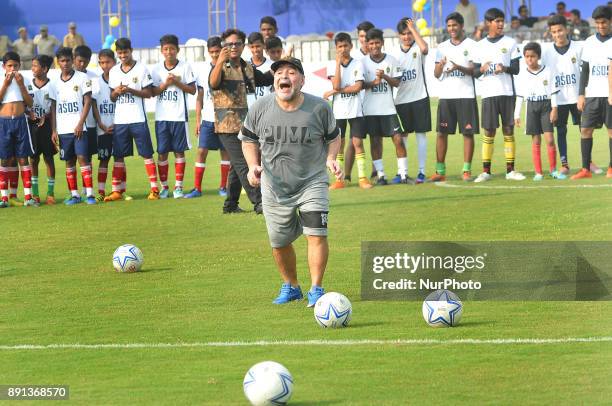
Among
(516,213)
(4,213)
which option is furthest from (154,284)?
(4,213)

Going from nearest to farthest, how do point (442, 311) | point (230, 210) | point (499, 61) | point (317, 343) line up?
point (317, 343) → point (442, 311) → point (230, 210) → point (499, 61)

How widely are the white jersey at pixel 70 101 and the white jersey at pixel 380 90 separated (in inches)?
167

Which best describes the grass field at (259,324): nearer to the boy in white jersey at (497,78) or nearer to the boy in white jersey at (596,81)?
the boy in white jersey at (596,81)

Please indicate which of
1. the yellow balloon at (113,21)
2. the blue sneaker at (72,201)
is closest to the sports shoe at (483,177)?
the blue sneaker at (72,201)

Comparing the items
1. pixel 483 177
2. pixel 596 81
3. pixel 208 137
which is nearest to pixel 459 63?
pixel 483 177

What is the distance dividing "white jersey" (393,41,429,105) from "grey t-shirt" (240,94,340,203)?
381 inches

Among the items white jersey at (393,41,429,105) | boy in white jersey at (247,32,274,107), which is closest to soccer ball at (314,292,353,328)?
boy in white jersey at (247,32,274,107)

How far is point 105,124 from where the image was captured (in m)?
19.3

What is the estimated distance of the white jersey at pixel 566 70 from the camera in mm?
19469

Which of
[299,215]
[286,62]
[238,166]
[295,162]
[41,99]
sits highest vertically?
[286,62]

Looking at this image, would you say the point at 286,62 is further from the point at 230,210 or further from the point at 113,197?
the point at 113,197

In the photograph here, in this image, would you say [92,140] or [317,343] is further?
[92,140]

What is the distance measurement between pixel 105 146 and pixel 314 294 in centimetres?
1021

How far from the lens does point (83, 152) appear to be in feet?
62.2
